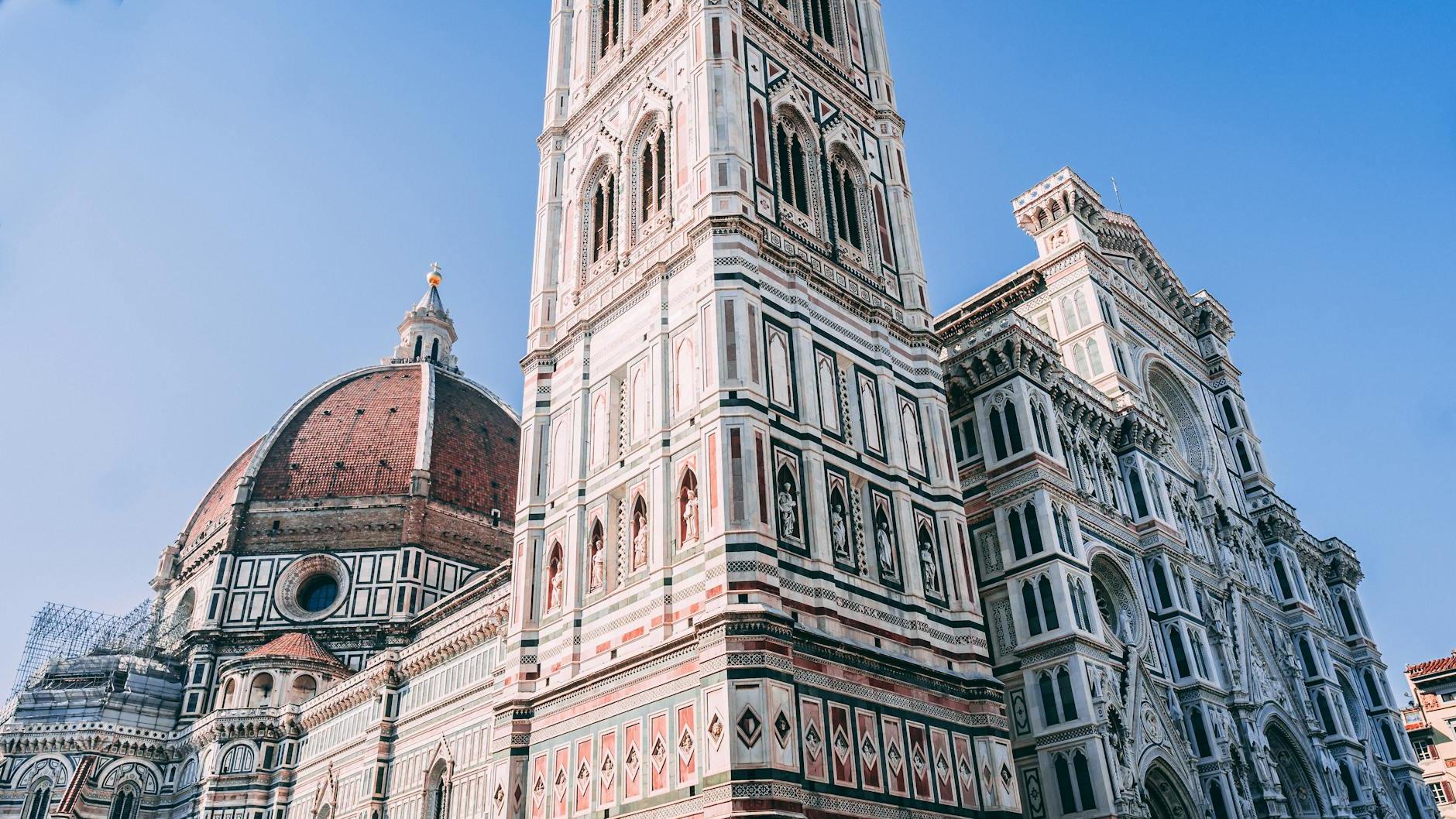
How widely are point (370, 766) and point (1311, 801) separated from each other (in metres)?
33.0

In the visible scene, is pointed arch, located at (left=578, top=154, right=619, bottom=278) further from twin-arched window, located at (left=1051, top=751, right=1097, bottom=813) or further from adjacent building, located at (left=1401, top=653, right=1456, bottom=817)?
adjacent building, located at (left=1401, top=653, right=1456, bottom=817)

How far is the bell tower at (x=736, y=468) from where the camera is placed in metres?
18.7

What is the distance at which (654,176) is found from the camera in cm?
2631

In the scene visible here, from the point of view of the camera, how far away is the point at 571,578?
22375mm

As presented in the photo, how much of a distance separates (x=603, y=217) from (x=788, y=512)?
10.9 m

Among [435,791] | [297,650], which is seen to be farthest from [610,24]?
[297,650]

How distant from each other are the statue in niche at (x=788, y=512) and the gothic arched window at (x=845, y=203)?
8.40 meters

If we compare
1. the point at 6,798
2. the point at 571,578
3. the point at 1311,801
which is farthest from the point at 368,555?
the point at 1311,801

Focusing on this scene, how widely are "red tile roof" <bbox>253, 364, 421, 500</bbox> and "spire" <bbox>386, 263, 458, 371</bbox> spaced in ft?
31.7

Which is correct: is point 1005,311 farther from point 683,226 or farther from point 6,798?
point 6,798

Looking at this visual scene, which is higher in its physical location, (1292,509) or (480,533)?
(480,533)

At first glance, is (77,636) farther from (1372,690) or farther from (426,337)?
(1372,690)

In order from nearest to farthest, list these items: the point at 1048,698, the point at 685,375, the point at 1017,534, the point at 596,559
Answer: the point at 685,375 < the point at 596,559 < the point at 1048,698 < the point at 1017,534

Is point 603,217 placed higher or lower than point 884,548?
higher
